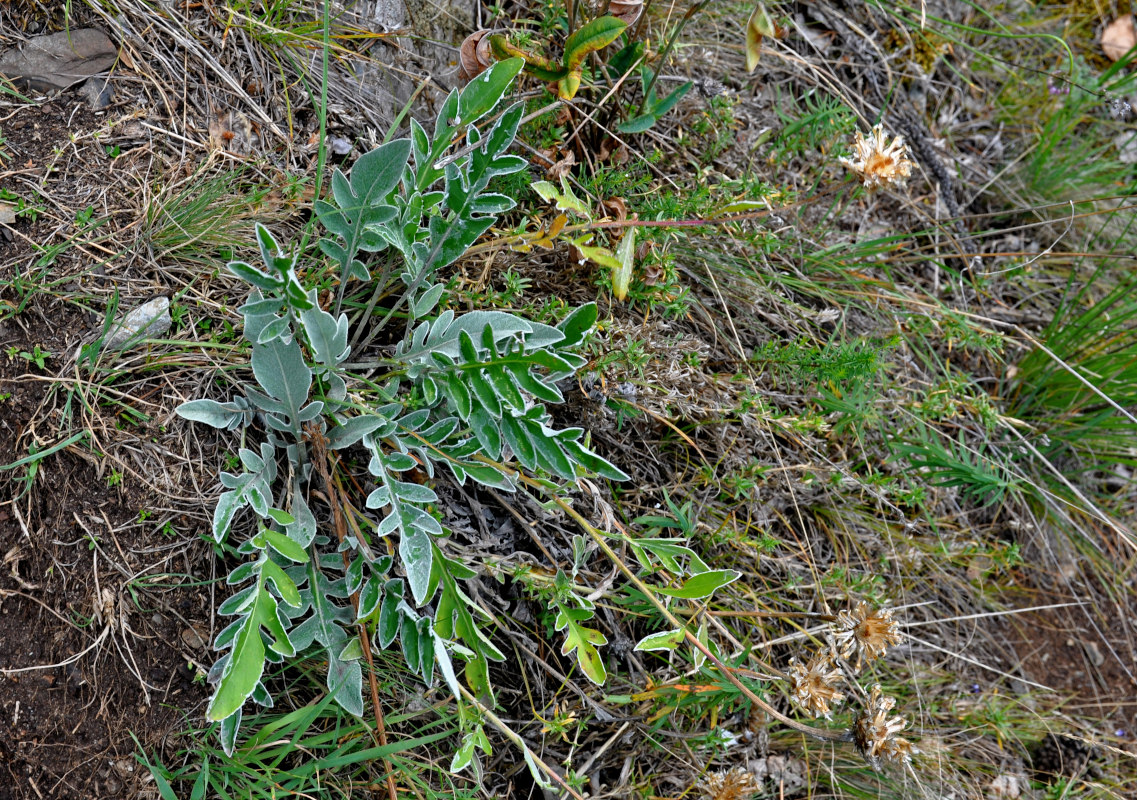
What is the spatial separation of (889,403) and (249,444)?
6.32 ft

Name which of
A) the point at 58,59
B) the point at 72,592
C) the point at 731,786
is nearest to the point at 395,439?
the point at 72,592

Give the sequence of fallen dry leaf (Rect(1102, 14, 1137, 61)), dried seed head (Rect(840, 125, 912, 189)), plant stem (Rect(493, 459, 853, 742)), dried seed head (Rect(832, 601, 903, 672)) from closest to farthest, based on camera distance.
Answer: plant stem (Rect(493, 459, 853, 742)), dried seed head (Rect(832, 601, 903, 672)), dried seed head (Rect(840, 125, 912, 189)), fallen dry leaf (Rect(1102, 14, 1137, 61))

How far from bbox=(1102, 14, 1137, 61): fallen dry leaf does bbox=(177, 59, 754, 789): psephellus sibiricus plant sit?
318cm

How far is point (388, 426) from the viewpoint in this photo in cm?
173

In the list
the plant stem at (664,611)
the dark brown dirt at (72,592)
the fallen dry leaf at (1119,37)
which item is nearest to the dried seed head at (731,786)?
the plant stem at (664,611)

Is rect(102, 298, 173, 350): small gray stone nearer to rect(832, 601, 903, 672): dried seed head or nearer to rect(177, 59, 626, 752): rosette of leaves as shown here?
rect(177, 59, 626, 752): rosette of leaves

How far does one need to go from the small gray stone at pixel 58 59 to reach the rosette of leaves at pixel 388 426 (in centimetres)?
73

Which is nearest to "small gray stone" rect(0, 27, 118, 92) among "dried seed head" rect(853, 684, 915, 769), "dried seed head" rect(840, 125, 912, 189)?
"dried seed head" rect(840, 125, 912, 189)

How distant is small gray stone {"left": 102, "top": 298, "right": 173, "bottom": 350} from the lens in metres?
1.75

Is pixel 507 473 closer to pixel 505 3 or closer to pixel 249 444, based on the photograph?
pixel 249 444

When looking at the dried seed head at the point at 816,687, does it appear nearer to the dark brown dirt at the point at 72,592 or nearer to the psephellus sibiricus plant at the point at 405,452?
the psephellus sibiricus plant at the point at 405,452

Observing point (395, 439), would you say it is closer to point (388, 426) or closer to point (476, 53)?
point (388, 426)

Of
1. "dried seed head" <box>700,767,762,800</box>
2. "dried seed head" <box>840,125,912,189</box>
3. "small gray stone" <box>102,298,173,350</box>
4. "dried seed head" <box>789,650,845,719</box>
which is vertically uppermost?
"dried seed head" <box>840,125,912,189</box>

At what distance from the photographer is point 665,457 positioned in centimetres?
229
